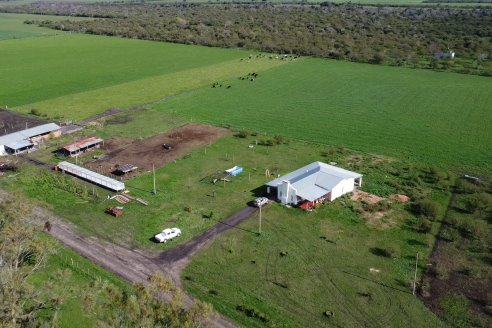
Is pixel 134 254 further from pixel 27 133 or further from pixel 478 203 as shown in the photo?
pixel 27 133

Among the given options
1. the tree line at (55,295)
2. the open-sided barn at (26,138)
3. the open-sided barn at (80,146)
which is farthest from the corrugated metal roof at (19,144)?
the tree line at (55,295)

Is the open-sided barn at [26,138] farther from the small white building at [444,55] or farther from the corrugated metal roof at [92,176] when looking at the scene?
the small white building at [444,55]

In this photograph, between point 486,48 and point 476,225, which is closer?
point 476,225

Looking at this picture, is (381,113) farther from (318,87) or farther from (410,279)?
(410,279)

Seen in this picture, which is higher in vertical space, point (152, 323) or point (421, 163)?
point (152, 323)

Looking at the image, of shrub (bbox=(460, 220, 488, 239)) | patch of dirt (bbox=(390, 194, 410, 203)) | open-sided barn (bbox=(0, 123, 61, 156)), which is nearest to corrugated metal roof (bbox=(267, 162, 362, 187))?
patch of dirt (bbox=(390, 194, 410, 203))

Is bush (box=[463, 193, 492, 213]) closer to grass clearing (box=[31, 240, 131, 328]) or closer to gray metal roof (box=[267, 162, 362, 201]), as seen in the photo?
gray metal roof (box=[267, 162, 362, 201])

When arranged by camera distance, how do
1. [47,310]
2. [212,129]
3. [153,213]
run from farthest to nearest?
[212,129] → [153,213] → [47,310]

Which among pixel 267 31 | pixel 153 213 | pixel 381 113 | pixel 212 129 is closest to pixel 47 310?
pixel 153 213
